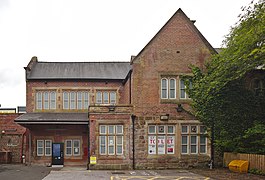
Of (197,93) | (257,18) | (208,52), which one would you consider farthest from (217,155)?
(257,18)

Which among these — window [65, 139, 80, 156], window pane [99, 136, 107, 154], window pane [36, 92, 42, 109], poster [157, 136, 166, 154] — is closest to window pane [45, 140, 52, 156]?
window [65, 139, 80, 156]

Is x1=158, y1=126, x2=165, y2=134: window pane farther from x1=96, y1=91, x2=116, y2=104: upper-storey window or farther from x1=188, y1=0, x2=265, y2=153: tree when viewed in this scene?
x1=96, y1=91, x2=116, y2=104: upper-storey window

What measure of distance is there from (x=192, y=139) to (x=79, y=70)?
14525 millimetres

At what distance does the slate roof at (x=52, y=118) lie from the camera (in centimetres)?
3077

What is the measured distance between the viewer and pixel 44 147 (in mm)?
34188

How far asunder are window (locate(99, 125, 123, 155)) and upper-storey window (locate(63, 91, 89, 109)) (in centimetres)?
858

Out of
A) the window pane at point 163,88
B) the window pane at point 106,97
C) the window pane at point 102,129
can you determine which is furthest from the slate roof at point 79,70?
the window pane at point 102,129

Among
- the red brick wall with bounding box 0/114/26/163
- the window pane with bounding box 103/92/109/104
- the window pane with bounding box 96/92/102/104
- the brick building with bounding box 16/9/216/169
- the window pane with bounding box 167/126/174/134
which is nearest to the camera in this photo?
the brick building with bounding box 16/9/216/169

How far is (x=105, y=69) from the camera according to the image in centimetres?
Result: 3834

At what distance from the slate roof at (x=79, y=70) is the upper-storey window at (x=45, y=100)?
1516mm

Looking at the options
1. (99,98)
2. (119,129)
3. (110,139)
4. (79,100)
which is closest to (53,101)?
(79,100)

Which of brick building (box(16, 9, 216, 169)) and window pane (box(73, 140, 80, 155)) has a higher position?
brick building (box(16, 9, 216, 169))

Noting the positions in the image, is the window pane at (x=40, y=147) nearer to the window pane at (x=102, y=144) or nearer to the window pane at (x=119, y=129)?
the window pane at (x=102, y=144)

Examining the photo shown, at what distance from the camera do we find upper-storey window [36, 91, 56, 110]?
118 ft
